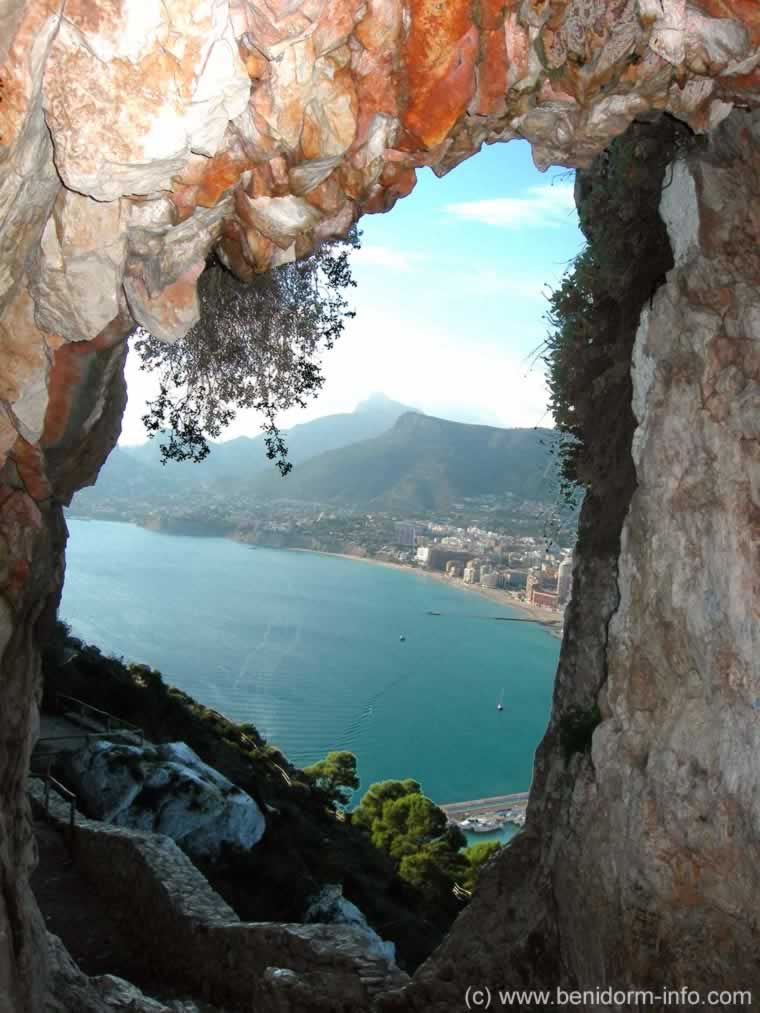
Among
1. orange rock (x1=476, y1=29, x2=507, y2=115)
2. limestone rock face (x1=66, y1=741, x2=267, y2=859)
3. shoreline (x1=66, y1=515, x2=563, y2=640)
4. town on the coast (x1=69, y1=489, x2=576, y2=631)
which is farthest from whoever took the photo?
town on the coast (x1=69, y1=489, x2=576, y2=631)

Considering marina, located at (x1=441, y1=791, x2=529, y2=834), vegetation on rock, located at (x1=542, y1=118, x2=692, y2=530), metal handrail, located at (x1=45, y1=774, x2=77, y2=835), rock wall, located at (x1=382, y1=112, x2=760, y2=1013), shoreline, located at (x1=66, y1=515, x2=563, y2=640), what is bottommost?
marina, located at (x1=441, y1=791, x2=529, y2=834)

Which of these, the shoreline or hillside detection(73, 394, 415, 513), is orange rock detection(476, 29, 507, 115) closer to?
the shoreline

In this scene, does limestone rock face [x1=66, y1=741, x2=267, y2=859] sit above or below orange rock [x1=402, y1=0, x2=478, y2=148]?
below

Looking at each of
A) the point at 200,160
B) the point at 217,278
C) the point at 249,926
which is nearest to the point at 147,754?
the point at 249,926

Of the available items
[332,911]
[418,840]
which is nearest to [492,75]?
[332,911]

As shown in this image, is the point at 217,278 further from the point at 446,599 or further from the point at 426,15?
the point at 446,599

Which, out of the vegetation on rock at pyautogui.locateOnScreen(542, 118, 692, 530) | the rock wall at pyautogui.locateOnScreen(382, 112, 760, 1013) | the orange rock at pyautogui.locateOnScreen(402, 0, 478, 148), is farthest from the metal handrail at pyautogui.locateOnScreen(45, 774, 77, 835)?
the orange rock at pyautogui.locateOnScreen(402, 0, 478, 148)

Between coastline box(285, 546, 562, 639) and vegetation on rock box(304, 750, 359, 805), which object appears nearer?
vegetation on rock box(304, 750, 359, 805)

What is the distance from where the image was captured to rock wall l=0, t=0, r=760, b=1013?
251cm

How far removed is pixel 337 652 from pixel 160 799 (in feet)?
135

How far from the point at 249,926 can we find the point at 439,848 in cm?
1032

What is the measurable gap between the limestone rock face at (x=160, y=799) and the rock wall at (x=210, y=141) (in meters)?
4.94

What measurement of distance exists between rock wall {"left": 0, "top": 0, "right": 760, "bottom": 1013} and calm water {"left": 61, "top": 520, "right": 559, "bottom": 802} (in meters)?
31.5

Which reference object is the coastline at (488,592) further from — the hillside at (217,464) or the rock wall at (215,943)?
the rock wall at (215,943)
